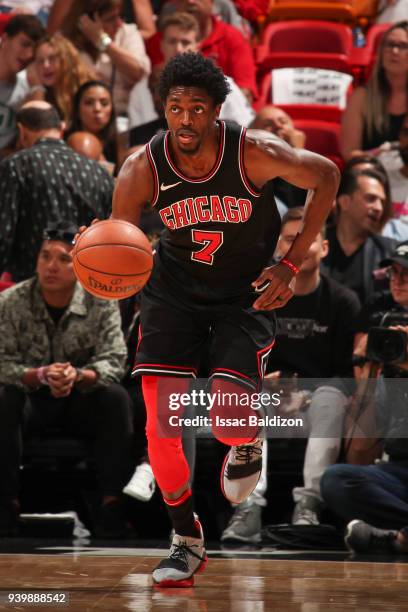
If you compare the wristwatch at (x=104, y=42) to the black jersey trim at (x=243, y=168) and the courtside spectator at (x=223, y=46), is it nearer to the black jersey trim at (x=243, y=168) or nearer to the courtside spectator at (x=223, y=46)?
the courtside spectator at (x=223, y=46)

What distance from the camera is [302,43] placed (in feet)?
26.9

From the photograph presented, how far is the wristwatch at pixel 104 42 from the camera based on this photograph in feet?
23.5

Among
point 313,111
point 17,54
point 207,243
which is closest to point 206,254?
point 207,243

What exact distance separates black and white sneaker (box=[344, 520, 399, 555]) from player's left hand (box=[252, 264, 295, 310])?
1363 mm

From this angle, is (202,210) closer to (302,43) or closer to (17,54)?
(17,54)

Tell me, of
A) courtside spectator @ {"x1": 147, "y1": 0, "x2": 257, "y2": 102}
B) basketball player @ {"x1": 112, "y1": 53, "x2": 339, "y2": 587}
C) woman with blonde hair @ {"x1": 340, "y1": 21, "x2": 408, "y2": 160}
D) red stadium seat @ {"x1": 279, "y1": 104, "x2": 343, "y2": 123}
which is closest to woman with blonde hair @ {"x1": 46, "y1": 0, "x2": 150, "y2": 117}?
courtside spectator @ {"x1": 147, "y1": 0, "x2": 257, "y2": 102}

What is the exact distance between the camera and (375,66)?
6789mm

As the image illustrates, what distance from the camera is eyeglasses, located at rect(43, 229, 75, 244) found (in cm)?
493

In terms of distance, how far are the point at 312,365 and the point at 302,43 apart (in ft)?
12.9

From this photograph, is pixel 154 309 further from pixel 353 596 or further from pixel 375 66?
pixel 375 66

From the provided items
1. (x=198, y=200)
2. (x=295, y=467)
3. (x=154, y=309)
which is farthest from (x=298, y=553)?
Result: (x=198, y=200)

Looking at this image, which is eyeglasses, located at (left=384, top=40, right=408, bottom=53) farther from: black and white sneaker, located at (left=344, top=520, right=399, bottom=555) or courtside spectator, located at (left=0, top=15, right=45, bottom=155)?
black and white sneaker, located at (left=344, top=520, right=399, bottom=555)

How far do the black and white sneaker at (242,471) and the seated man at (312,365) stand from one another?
1.00 meters

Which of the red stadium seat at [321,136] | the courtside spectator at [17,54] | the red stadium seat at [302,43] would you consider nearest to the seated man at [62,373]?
the courtside spectator at [17,54]
